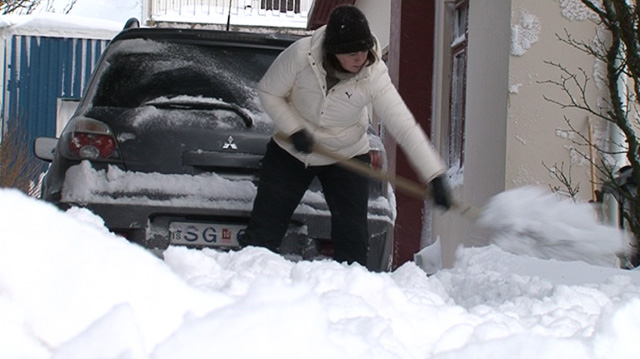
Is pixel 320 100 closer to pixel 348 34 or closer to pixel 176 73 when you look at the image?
pixel 348 34

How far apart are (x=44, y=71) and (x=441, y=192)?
18.5 m

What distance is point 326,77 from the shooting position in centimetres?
475

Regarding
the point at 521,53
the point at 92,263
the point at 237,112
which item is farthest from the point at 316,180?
the point at 92,263

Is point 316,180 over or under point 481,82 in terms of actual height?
under

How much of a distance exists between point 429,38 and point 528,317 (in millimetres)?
7863

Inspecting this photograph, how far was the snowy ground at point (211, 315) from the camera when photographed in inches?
72.4

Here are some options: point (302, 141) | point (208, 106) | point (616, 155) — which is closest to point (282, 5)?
point (616, 155)

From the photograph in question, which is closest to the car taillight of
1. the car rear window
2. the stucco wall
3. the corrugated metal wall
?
the car rear window

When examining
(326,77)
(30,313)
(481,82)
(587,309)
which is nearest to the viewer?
(30,313)

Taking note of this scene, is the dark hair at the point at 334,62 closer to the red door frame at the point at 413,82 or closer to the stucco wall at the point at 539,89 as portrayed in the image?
the stucco wall at the point at 539,89

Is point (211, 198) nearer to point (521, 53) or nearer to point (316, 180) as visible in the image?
point (316, 180)

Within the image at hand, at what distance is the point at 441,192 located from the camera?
14.7 feet

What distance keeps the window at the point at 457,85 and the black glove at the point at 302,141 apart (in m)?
4.74

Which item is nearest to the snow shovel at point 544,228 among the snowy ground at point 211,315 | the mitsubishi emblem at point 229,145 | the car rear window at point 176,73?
the mitsubishi emblem at point 229,145
